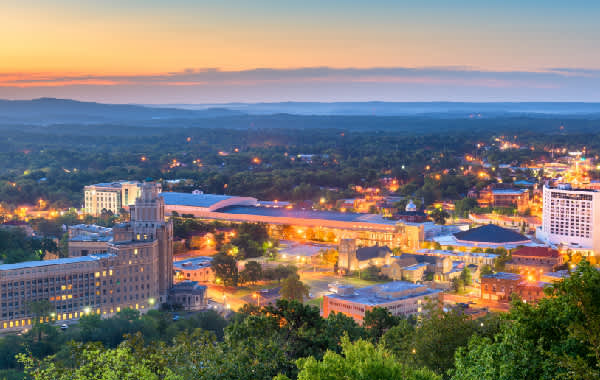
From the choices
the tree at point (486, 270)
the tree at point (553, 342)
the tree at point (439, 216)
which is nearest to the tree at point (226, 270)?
the tree at point (486, 270)

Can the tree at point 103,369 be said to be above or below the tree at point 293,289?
above

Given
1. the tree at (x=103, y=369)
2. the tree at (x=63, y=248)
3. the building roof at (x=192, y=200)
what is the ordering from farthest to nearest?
the building roof at (x=192, y=200) < the tree at (x=63, y=248) < the tree at (x=103, y=369)

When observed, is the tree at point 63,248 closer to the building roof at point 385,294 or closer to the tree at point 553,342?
the building roof at point 385,294

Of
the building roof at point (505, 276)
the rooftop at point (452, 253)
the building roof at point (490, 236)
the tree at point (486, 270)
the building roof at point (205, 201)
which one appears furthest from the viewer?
the building roof at point (205, 201)

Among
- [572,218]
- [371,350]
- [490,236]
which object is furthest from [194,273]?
[371,350]

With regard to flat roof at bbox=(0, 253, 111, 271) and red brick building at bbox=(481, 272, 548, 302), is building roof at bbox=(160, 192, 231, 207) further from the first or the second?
red brick building at bbox=(481, 272, 548, 302)

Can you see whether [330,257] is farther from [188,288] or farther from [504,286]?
[188,288]

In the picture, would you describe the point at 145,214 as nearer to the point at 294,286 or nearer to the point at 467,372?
the point at 294,286

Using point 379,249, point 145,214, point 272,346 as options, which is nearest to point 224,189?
point 379,249
